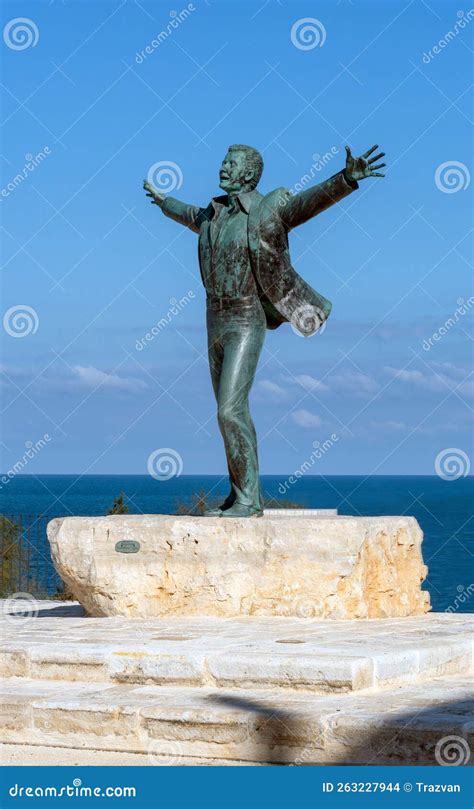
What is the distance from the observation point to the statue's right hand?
1032 cm

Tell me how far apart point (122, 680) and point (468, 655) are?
206 centimetres

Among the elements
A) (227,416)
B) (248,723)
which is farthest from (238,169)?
(248,723)

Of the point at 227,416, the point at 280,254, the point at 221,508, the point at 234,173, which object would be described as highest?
the point at 234,173

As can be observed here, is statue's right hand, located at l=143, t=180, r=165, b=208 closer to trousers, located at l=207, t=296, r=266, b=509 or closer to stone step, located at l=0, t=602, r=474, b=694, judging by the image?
trousers, located at l=207, t=296, r=266, b=509

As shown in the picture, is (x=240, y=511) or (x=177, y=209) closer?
(x=240, y=511)

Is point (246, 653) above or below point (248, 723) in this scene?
above

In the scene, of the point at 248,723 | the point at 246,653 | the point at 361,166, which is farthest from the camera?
the point at 361,166

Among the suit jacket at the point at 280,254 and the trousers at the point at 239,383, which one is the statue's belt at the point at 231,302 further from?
the suit jacket at the point at 280,254

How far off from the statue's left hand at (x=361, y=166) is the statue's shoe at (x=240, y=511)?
2466 mm

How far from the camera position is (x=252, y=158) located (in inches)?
376

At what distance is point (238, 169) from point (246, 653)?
395 cm

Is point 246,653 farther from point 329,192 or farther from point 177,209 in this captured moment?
point 177,209

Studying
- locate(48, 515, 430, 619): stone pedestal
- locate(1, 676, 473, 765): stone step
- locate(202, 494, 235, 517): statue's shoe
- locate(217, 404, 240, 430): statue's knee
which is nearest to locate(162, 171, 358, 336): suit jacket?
locate(217, 404, 240, 430): statue's knee
